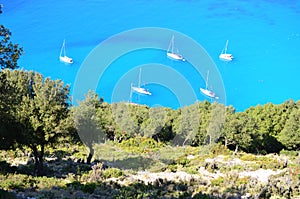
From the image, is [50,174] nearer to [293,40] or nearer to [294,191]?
[294,191]

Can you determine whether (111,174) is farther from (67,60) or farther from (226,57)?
(226,57)

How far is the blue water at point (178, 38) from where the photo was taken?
223ft

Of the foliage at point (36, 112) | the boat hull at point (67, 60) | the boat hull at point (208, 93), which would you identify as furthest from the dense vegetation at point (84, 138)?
the boat hull at point (67, 60)

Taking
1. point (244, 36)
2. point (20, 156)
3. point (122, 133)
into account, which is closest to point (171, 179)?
point (20, 156)

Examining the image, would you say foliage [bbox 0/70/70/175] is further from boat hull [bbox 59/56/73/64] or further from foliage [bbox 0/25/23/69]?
boat hull [bbox 59/56/73/64]

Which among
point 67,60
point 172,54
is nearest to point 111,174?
point 172,54

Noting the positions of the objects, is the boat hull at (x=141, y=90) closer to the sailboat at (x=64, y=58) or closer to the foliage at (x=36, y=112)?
the sailboat at (x=64, y=58)

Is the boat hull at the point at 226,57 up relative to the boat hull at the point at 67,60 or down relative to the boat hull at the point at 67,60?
up

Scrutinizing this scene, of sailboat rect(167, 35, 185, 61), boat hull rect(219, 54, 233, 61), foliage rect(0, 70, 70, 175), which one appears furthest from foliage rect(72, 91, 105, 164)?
boat hull rect(219, 54, 233, 61)

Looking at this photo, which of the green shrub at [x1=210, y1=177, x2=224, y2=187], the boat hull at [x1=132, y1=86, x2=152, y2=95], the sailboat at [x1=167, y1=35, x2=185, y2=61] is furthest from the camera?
the sailboat at [x1=167, y1=35, x2=185, y2=61]

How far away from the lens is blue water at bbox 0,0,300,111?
223 ft

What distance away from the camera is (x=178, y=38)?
7769 centimetres

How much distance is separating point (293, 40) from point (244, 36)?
1028cm

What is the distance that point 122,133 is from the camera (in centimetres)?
3631
